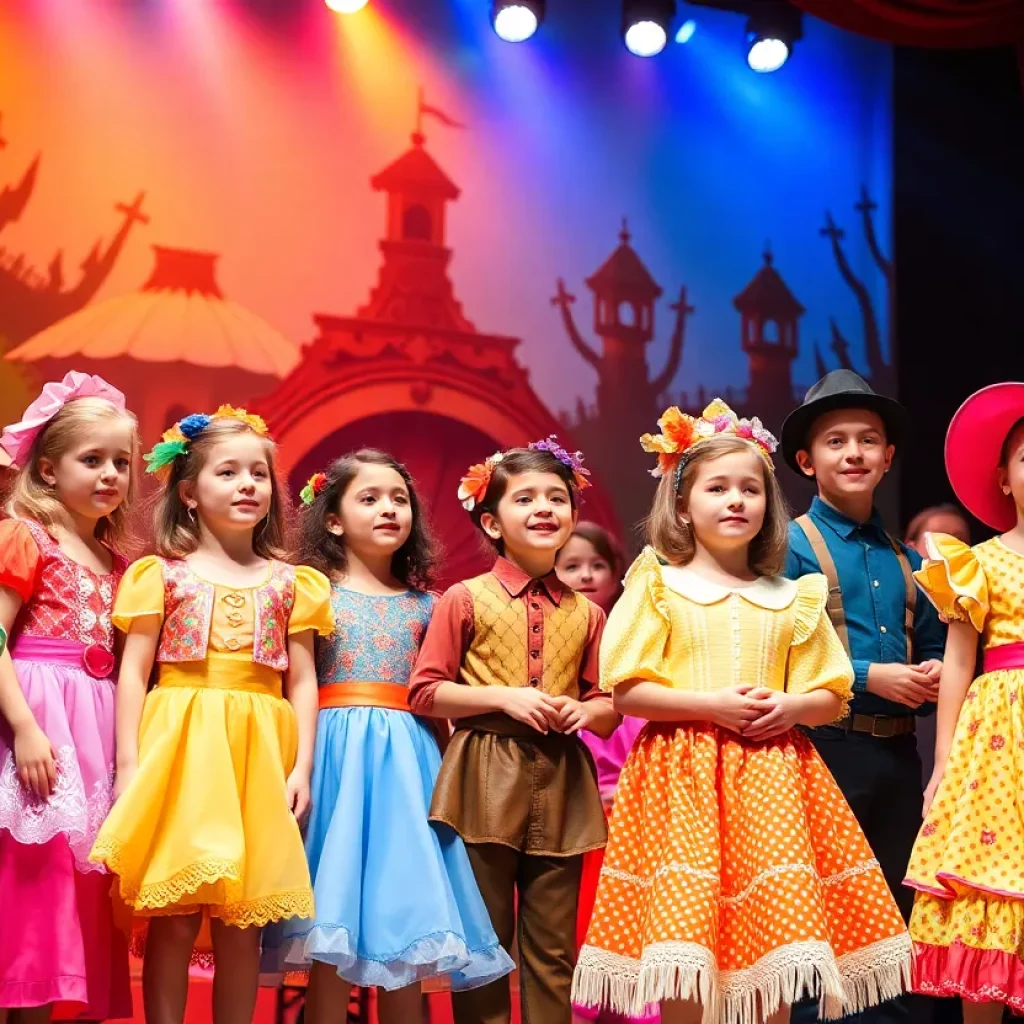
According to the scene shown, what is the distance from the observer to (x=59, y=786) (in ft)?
9.62

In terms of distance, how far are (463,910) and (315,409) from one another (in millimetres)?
2660

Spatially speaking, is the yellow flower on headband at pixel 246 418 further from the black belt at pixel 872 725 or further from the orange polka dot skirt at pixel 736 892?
the black belt at pixel 872 725

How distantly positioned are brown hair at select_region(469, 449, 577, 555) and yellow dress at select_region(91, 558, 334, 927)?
622 millimetres

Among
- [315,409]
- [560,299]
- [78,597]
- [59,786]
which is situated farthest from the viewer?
[560,299]

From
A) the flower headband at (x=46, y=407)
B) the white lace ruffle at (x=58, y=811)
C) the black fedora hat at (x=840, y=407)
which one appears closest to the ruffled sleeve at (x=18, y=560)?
the flower headband at (x=46, y=407)

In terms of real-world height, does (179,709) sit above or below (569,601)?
below

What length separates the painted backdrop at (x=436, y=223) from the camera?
199 inches

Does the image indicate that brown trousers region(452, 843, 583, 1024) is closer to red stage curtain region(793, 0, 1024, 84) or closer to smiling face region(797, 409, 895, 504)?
smiling face region(797, 409, 895, 504)

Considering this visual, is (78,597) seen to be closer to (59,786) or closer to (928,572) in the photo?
Result: (59,786)

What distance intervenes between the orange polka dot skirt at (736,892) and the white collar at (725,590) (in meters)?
0.30

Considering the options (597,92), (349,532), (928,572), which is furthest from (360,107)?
(928,572)

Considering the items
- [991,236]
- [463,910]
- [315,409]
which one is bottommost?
[463,910]

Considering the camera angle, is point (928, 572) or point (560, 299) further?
point (560, 299)

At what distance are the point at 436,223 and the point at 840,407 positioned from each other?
2.37m
